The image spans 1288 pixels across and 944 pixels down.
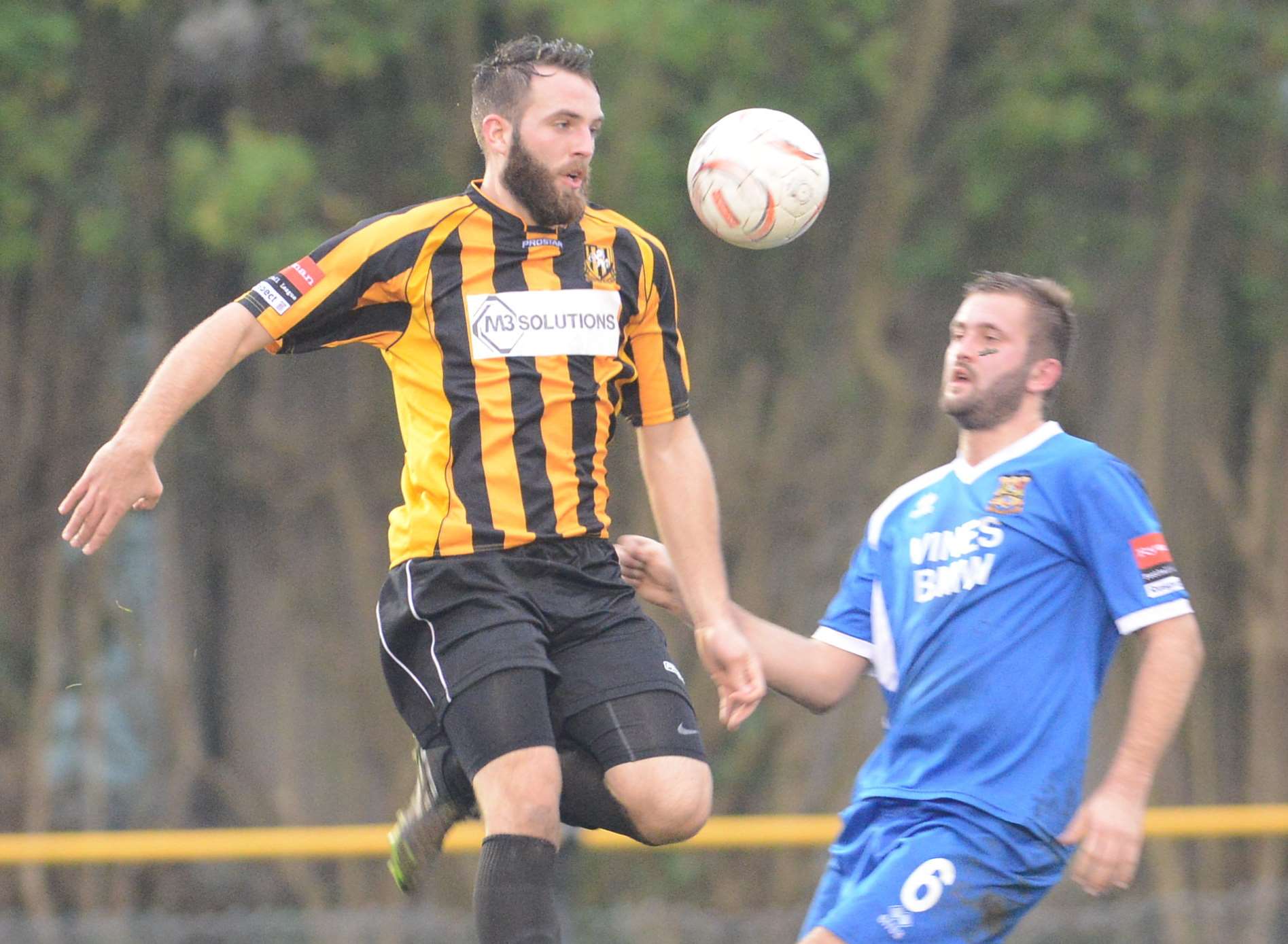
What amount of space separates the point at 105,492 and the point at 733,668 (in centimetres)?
141

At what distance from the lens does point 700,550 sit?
3.99 meters

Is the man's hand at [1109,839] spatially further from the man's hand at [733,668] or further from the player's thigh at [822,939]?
the man's hand at [733,668]

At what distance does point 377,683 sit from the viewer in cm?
916

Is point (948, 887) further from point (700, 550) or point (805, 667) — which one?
point (700, 550)

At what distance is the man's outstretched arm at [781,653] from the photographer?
4.07 meters

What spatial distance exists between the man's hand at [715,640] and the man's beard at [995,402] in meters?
0.72

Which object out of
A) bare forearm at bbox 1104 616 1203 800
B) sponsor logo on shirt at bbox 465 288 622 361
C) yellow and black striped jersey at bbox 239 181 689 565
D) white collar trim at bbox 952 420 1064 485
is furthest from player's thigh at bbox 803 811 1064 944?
sponsor logo on shirt at bbox 465 288 622 361

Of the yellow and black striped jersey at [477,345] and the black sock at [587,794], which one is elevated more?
the yellow and black striped jersey at [477,345]

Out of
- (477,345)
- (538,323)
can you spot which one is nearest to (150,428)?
(477,345)

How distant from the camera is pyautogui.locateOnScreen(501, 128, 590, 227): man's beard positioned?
3807mm

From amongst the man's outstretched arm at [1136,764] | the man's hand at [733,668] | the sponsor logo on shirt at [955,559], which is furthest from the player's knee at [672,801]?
the man's outstretched arm at [1136,764]

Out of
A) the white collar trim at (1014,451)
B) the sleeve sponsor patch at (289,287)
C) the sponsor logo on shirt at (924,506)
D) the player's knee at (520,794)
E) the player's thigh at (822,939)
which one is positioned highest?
the sleeve sponsor patch at (289,287)

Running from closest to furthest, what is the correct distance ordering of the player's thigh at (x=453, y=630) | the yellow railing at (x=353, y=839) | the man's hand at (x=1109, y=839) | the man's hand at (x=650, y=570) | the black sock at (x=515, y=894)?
1. the man's hand at (x=1109, y=839)
2. the black sock at (x=515, y=894)
3. the player's thigh at (x=453, y=630)
4. the man's hand at (x=650, y=570)
5. the yellow railing at (x=353, y=839)

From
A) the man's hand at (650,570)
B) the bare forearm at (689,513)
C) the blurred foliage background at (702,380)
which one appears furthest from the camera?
the blurred foliage background at (702,380)
